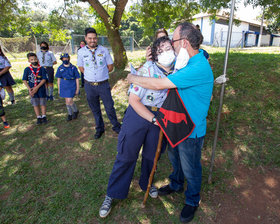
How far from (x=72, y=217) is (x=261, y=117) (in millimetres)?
4052

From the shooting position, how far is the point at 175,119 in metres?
1.95

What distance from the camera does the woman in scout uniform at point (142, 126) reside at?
6.63 feet

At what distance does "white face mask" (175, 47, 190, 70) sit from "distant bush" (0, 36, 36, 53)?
2730cm

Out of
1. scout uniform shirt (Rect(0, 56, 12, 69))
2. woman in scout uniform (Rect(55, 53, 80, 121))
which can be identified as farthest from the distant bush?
woman in scout uniform (Rect(55, 53, 80, 121))

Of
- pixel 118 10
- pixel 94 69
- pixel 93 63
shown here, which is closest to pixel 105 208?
pixel 94 69

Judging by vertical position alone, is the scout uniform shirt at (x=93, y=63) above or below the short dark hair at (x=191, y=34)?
below

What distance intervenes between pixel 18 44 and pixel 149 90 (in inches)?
1117

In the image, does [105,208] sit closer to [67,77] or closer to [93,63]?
[93,63]

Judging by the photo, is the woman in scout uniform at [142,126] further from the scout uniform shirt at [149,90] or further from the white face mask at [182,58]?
the white face mask at [182,58]

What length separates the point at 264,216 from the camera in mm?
2490

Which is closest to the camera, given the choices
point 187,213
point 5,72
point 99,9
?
point 187,213

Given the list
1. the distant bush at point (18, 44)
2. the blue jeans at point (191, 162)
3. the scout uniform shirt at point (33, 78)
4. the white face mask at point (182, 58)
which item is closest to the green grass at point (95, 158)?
the blue jeans at point (191, 162)

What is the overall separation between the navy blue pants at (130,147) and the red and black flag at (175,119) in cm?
26

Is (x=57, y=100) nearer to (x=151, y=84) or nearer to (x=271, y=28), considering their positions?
(x=151, y=84)
